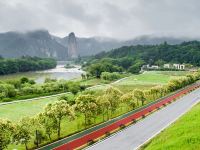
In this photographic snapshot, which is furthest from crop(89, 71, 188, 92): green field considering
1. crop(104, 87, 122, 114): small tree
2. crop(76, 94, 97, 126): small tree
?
crop(76, 94, 97, 126): small tree

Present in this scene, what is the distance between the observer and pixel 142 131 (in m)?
30.9

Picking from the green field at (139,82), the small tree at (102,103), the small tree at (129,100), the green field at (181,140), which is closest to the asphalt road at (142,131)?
the green field at (181,140)

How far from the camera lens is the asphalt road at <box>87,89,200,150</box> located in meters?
26.2

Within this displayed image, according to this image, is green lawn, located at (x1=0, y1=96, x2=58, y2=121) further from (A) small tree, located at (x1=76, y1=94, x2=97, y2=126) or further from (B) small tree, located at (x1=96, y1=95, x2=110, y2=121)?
(B) small tree, located at (x1=96, y1=95, x2=110, y2=121)

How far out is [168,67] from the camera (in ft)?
456

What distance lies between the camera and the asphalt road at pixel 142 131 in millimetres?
26222

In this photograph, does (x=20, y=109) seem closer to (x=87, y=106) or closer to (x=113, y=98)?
(x=113, y=98)

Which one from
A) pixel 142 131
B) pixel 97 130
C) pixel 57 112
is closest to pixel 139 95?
pixel 142 131

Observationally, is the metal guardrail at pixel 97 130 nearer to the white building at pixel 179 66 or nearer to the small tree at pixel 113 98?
the small tree at pixel 113 98

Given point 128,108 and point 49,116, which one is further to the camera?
point 128,108

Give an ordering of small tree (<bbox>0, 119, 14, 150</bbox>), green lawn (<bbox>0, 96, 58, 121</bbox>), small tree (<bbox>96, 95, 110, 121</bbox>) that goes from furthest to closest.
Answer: green lawn (<bbox>0, 96, 58, 121</bbox>), small tree (<bbox>96, 95, 110, 121</bbox>), small tree (<bbox>0, 119, 14, 150</bbox>)

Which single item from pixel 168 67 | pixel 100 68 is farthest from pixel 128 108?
pixel 168 67

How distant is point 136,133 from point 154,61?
13189 cm

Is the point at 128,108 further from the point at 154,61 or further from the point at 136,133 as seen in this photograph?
the point at 154,61
